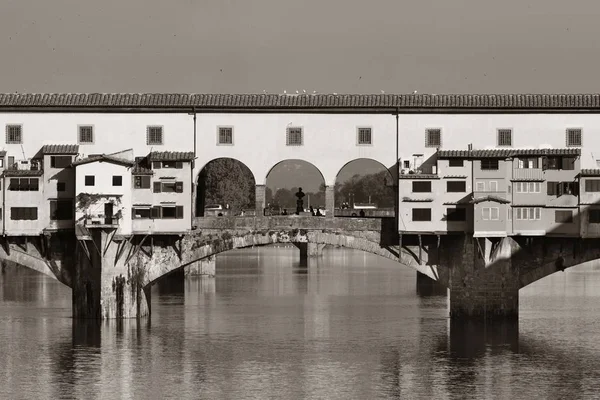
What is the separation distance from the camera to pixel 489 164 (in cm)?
5584

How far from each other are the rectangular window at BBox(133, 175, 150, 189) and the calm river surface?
5572 millimetres

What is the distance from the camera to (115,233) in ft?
183

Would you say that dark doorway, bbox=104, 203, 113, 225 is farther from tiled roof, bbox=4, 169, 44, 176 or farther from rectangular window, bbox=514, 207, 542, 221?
rectangular window, bbox=514, 207, 542, 221

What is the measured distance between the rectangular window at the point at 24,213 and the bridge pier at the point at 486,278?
17242mm

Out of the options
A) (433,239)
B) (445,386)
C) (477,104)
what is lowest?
(445,386)

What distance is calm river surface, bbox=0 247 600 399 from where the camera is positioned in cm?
4362

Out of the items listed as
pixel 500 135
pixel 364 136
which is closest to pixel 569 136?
pixel 500 135

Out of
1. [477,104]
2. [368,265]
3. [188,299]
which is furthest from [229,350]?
[368,265]

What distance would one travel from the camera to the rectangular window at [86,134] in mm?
57281

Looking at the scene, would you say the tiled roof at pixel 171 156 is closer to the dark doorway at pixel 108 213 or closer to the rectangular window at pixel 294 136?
the dark doorway at pixel 108 213

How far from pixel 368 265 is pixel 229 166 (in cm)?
1883

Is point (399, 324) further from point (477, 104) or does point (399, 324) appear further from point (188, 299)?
point (188, 299)

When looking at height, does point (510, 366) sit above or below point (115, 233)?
below

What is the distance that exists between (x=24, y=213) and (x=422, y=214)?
53.0 feet
